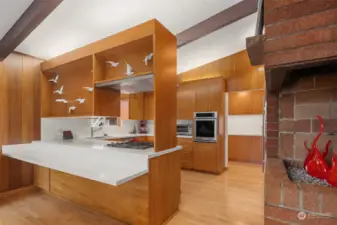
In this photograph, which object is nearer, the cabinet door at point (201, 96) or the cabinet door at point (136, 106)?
the cabinet door at point (201, 96)

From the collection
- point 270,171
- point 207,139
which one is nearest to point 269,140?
point 270,171

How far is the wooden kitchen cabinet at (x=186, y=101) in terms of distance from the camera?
15.0ft

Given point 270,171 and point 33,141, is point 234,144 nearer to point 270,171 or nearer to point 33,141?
point 270,171

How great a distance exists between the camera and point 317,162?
1.28m

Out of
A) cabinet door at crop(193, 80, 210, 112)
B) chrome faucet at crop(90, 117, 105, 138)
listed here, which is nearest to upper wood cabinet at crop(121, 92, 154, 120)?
chrome faucet at crop(90, 117, 105, 138)

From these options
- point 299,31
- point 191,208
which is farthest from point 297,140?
point 191,208

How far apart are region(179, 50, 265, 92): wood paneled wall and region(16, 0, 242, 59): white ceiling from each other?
188cm

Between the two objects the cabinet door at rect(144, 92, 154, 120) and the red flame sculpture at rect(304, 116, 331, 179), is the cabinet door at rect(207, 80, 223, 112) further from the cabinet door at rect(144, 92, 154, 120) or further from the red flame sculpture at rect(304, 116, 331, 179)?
the red flame sculpture at rect(304, 116, 331, 179)

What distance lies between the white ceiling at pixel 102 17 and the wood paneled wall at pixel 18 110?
351 mm

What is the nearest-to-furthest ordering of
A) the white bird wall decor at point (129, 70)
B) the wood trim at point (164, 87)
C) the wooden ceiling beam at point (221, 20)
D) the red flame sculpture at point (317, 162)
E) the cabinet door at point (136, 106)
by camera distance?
the red flame sculpture at point (317, 162), the wood trim at point (164, 87), the white bird wall decor at point (129, 70), the wooden ceiling beam at point (221, 20), the cabinet door at point (136, 106)

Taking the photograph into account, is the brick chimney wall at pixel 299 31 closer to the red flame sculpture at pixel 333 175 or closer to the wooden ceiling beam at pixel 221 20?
the red flame sculpture at pixel 333 175

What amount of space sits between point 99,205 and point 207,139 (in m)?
2.68

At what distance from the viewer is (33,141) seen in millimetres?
3141

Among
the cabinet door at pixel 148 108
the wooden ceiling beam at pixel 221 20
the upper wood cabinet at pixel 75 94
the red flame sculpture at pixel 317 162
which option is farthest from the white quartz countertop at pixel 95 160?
the cabinet door at pixel 148 108
